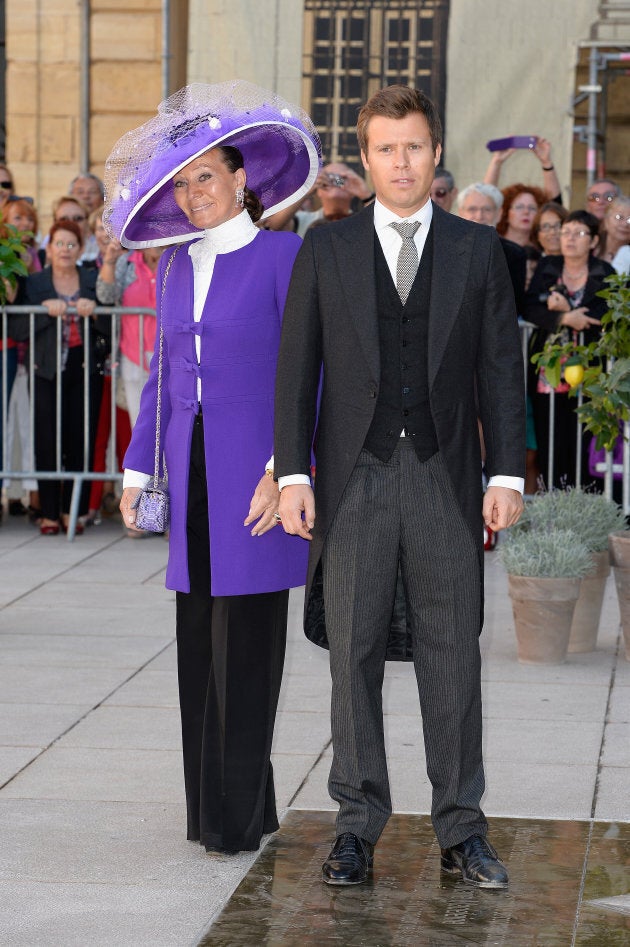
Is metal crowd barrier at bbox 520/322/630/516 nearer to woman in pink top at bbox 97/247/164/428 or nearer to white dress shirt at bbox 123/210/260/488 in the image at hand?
woman in pink top at bbox 97/247/164/428

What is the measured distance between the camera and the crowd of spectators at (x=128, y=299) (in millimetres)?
10133

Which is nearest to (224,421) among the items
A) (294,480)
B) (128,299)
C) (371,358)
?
(294,480)

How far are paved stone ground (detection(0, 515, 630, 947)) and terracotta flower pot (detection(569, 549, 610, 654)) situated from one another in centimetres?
11

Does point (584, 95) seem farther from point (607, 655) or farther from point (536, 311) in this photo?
point (607, 655)

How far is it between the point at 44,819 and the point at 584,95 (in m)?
9.83

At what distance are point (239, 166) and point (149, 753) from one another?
2086 mm

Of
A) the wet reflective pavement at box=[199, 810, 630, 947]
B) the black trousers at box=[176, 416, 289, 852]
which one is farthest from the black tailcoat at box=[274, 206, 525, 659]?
the wet reflective pavement at box=[199, 810, 630, 947]

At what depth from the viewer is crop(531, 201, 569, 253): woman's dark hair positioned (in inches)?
419

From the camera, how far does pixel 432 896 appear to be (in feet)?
14.7

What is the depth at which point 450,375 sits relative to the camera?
448cm

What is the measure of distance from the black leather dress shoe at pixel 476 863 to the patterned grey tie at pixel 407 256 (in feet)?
4.75

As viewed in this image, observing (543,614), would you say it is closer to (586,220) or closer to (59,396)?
(586,220)

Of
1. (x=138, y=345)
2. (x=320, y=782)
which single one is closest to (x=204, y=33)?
(x=138, y=345)

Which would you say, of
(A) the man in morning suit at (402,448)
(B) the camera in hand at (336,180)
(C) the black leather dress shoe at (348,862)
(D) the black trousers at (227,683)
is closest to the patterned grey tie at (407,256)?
(A) the man in morning suit at (402,448)
